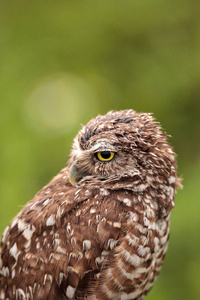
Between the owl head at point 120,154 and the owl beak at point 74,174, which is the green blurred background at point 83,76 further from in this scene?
the owl beak at point 74,174

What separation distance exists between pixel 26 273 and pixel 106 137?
0.91 m

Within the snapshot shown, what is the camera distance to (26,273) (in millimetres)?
2908

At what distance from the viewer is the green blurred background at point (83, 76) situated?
5.89 metres

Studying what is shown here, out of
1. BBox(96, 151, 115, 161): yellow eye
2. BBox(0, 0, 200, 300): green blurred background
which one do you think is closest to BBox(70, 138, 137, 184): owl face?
BBox(96, 151, 115, 161): yellow eye

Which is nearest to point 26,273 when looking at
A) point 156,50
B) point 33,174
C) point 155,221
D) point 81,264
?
point 81,264

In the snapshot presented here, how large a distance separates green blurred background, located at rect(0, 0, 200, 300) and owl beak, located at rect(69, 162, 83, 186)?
247cm

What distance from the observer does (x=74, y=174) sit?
291cm

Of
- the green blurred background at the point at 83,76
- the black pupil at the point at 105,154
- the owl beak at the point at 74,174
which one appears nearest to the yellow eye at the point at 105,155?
the black pupil at the point at 105,154

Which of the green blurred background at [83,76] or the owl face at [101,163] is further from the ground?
the green blurred background at [83,76]

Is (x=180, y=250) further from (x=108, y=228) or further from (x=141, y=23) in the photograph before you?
(x=141, y=23)

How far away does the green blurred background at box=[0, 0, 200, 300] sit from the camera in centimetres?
589

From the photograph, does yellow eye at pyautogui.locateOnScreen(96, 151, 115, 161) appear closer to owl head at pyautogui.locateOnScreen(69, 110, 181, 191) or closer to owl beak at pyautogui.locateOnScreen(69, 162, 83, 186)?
owl head at pyautogui.locateOnScreen(69, 110, 181, 191)

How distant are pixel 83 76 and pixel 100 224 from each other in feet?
13.1

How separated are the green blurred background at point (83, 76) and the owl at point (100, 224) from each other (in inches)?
91.9
